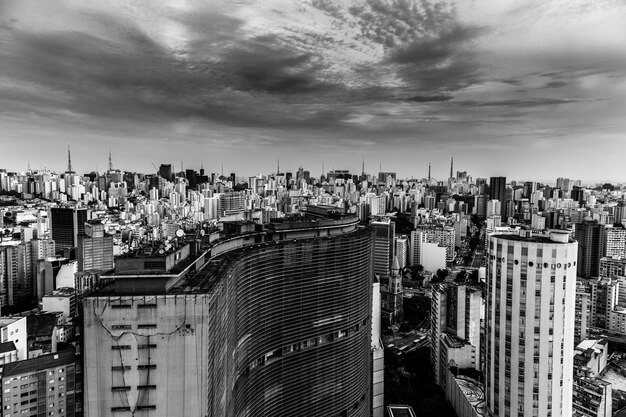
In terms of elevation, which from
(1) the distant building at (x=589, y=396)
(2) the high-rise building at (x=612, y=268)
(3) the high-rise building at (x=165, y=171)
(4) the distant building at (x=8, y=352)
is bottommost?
(1) the distant building at (x=589, y=396)

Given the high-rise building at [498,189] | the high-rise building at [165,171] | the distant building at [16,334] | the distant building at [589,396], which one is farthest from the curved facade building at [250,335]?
the high-rise building at [165,171]

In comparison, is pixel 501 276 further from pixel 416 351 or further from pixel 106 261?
pixel 106 261

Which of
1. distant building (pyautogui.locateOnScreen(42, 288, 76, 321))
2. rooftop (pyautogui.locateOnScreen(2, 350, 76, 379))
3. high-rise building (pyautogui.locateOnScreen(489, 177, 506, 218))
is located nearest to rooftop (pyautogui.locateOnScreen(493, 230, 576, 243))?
rooftop (pyautogui.locateOnScreen(2, 350, 76, 379))

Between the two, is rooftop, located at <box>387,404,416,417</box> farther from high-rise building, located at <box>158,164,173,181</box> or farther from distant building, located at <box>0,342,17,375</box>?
high-rise building, located at <box>158,164,173,181</box>

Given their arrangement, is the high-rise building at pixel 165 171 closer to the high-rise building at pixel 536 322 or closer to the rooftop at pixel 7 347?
the rooftop at pixel 7 347

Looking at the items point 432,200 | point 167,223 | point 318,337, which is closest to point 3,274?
point 167,223

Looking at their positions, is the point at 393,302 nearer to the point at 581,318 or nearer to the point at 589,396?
the point at 581,318
